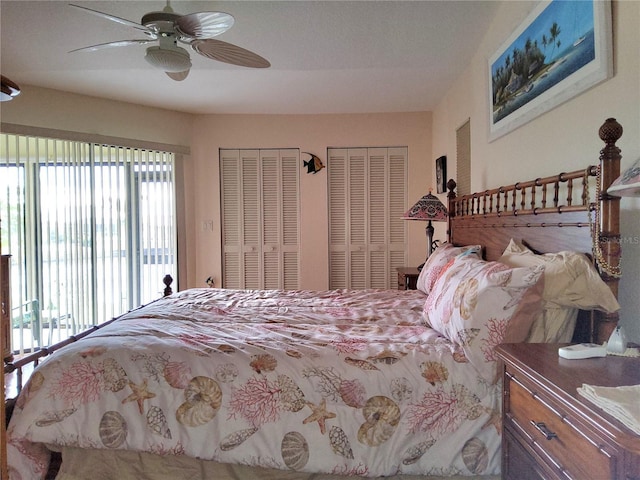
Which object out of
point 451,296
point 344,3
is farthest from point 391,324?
point 344,3

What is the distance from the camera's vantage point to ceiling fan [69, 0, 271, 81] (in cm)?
178

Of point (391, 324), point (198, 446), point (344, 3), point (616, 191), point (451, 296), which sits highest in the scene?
point (344, 3)

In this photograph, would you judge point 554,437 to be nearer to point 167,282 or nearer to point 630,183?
point 630,183

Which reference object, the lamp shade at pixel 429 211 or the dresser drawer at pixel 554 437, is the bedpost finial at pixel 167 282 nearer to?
the lamp shade at pixel 429 211

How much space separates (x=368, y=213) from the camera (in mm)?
4355

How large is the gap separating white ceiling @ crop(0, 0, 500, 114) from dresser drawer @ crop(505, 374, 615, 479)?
2.15m

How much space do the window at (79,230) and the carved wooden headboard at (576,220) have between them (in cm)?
329

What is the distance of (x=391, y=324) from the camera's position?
1.89 meters

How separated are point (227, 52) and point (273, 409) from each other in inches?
71.8

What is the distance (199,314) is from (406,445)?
4.08 ft

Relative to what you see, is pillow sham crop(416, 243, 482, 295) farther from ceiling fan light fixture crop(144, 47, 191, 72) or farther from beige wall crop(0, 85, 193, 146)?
beige wall crop(0, 85, 193, 146)

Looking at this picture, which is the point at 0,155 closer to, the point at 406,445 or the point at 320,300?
the point at 320,300

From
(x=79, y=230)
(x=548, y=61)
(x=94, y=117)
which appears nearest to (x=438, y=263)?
(x=548, y=61)

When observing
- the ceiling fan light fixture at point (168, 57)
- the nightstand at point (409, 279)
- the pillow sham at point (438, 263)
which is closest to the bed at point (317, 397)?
the pillow sham at point (438, 263)
